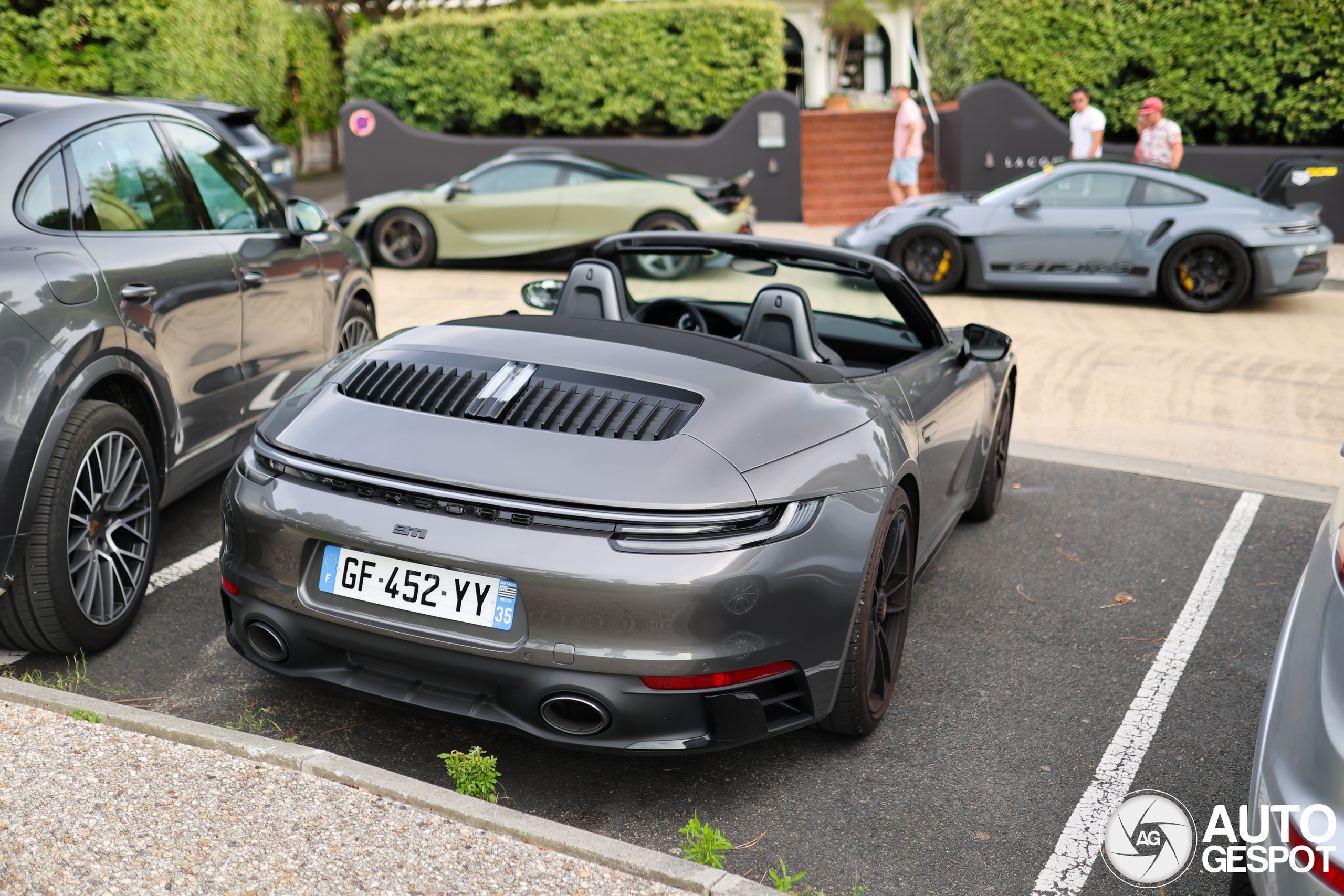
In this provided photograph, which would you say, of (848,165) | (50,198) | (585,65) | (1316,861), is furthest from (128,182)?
(848,165)

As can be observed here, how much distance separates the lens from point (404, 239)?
12.9 meters

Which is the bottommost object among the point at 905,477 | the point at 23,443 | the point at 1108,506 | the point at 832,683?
the point at 1108,506

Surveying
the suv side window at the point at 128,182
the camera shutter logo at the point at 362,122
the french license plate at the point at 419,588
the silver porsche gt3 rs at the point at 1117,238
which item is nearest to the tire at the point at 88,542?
the suv side window at the point at 128,182

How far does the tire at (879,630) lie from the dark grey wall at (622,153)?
1470 centimetres

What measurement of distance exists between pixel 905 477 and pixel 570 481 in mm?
1166

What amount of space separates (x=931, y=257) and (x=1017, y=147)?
646 centimetres

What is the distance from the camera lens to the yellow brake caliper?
1118 cm

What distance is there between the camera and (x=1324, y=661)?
6.69ft

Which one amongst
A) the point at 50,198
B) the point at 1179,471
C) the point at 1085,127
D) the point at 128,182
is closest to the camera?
the point at 50,198

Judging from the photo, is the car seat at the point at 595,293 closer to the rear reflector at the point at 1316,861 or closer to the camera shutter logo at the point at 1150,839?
the camera shutter logo at the point at 1150,839

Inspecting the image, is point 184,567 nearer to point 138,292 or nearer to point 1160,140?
point 138,292

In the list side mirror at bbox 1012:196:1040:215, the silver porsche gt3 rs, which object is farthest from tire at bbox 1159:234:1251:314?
side mirror at bbox 1012:196:1040:215

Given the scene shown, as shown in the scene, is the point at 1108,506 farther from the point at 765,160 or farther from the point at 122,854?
the point at 765,160

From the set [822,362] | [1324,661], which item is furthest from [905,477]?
[1324,661]
